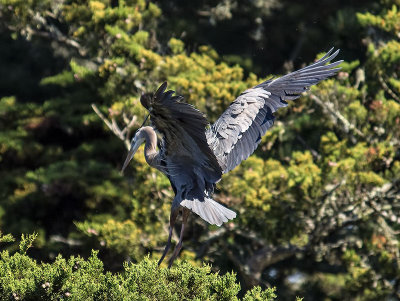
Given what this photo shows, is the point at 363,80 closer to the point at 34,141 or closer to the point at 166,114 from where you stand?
the point at 34,141

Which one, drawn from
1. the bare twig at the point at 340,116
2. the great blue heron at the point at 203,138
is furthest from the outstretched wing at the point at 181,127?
the bare twig at the point at 340,116

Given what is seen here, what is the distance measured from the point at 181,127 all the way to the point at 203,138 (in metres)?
0.18

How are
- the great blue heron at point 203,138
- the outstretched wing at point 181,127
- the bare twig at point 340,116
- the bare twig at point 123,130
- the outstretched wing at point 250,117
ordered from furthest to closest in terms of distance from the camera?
1. the bare twig at point 340,116
2. the bare twig at point 123,130
3. the outstretched wing at point 250,117
4. the great blue heron at point 203,138
5. the outstretched wing at point 181,127

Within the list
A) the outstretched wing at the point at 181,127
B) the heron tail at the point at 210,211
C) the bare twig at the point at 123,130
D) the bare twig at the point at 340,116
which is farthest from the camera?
the bare twig at the point at 340,116

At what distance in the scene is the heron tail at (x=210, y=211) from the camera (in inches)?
268

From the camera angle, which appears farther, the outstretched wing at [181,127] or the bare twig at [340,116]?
the bare twig at [340,116]

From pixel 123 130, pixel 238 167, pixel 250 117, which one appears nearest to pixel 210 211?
pixel 250 117

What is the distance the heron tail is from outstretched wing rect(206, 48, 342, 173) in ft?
1.54

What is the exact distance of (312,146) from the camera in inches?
492

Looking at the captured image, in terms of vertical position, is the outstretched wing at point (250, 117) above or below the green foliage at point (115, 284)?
above

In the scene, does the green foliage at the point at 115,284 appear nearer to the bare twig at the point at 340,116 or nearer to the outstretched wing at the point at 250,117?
the outstretched wing at the point at 250,117

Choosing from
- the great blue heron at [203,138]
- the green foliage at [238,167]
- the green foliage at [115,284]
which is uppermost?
the great blue heron at [203,138]

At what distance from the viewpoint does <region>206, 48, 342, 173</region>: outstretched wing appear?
7.58 m

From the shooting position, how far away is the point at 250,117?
7.67 meters
